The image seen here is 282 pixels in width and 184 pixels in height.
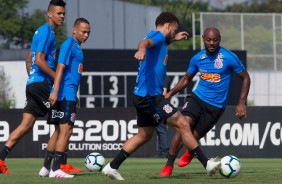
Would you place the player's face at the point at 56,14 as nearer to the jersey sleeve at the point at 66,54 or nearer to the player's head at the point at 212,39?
the jersey sleeve at the point at 66,54

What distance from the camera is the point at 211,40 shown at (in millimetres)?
14312

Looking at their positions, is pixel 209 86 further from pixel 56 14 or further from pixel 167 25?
pixel 56 14

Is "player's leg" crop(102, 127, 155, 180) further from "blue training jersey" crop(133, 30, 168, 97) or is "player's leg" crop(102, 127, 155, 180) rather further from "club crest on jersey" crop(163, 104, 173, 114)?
"blue training jersey" crop(133, 30, 168, 97)

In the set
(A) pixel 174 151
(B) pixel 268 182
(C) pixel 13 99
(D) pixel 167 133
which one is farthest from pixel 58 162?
(C) pixel 13 99

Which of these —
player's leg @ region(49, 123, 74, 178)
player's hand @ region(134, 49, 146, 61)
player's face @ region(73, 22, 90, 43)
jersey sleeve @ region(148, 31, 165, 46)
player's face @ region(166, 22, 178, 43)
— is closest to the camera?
player's hand @ region(134, 49, 146, 61)

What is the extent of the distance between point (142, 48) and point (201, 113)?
2933mm

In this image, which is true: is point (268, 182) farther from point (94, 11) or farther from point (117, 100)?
point (94, 11)

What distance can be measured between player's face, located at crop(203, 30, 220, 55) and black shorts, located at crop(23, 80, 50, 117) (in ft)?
7.79

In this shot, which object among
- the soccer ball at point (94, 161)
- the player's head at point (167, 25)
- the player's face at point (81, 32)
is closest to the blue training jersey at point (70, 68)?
the player's face at point (81, 32)

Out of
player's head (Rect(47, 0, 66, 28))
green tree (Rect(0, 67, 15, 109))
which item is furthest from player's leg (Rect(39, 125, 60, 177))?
green tree (Rect(0, 67, 15, 109))

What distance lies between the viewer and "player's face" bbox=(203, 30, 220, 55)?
14219 millimetres

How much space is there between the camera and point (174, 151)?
46.9 ft

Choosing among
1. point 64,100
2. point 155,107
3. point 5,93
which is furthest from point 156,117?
point 5,93

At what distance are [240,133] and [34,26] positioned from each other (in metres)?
39.9
